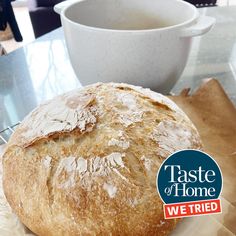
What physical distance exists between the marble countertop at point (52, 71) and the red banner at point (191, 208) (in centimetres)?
53

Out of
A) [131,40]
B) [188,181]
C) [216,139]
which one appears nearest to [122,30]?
[131,40]

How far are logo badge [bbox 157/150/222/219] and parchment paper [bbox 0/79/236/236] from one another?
13cm

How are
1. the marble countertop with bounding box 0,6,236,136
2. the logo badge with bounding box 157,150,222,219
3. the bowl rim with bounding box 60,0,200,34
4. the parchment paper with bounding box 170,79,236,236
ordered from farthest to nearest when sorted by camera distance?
the marble countertop with bounding box 0,6,236,136 < the bowl rim with bounding box 60,0,200,34 < the parchment paper with bounding box 170,79,236,236 < the logo badge with bounding box 157,150,222,219

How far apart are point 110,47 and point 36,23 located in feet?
5.44

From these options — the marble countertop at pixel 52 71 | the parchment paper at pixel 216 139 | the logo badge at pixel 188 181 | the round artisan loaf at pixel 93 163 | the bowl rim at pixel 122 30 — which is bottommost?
the marble countertop at pixel 52 71

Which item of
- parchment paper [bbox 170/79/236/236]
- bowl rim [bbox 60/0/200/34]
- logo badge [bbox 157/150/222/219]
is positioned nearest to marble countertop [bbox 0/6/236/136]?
parchment paper [bbox 170/79/236/236]

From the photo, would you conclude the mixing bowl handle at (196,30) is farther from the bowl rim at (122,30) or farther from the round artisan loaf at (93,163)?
the round artisan loaf at (93,163)

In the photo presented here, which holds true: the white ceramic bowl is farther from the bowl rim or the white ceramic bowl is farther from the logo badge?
the logo badge

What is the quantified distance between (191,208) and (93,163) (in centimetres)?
15

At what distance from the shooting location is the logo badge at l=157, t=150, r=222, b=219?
0.36m

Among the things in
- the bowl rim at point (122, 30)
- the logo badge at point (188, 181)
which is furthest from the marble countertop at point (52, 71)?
the logo badge at point (188, 181)

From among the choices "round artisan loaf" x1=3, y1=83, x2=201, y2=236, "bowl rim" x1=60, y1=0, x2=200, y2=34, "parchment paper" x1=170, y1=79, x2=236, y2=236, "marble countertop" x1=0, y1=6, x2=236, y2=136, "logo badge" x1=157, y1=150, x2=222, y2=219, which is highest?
"bowl rim" x1=60, y1=0, x2=200, y2=34

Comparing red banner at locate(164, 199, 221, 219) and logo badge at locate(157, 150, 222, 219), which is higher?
logo badge at locate(157, 150, 222, 219)

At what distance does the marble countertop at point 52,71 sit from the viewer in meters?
0.87
